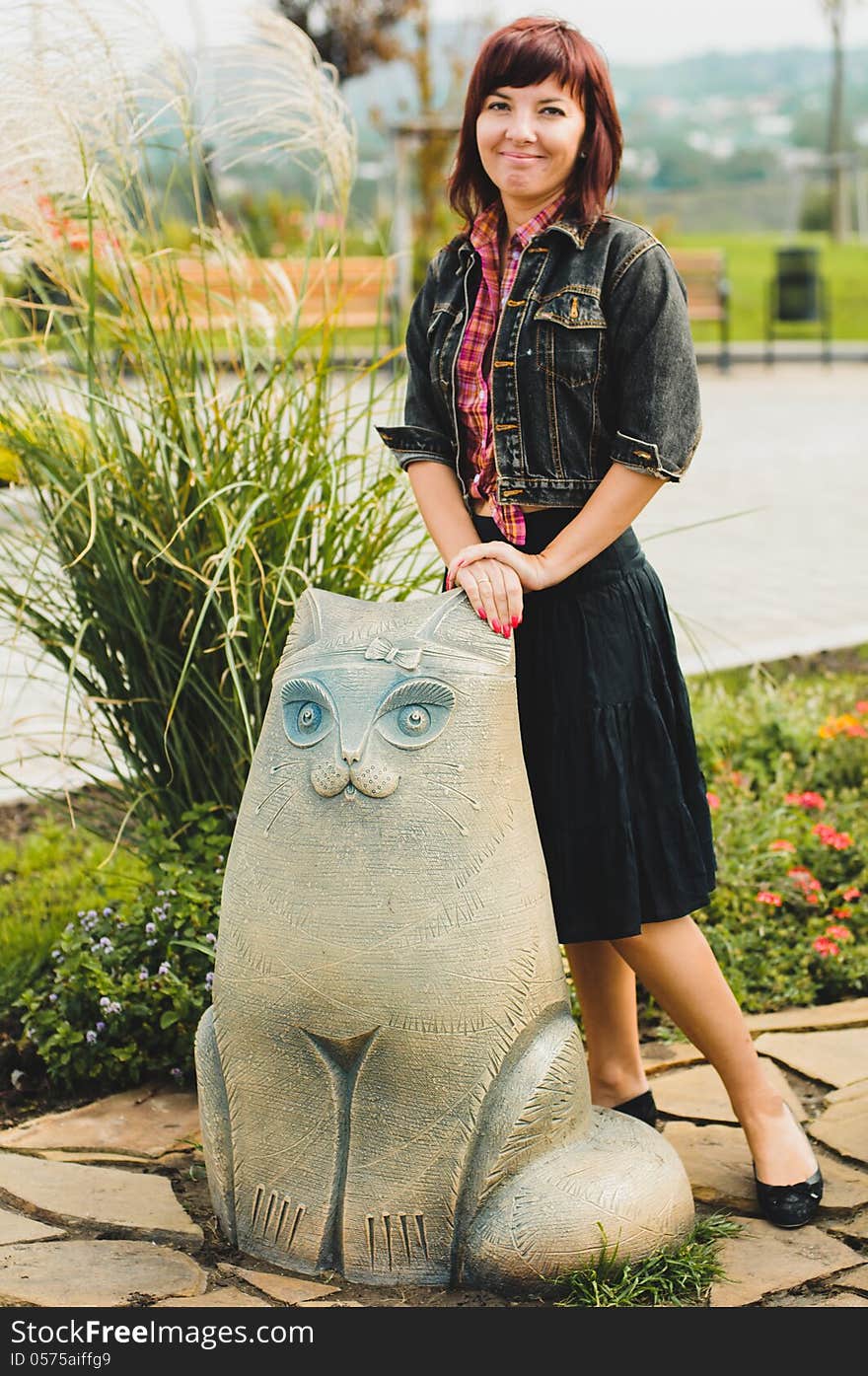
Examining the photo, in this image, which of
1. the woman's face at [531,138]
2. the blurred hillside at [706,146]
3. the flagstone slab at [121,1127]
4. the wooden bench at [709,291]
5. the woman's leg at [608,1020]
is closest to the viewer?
the woman's face at [531,138]

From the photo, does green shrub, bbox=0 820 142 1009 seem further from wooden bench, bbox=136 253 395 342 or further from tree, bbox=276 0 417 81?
tree, bbox=276 0 417 81

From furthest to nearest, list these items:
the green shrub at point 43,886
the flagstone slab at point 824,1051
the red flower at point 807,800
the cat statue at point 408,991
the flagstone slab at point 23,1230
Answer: the red flower at point 807,800 → the green shrub at point 43,886 → the flagstone slab at point 824,1051 → the flagstone slab at point 23,1230 → the cat statue at point 408,991

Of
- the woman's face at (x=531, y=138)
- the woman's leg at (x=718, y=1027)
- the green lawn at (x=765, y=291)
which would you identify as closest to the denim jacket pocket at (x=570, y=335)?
the woman's face at (x=531, y=138)

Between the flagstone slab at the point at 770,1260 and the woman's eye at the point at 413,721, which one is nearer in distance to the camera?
the woman's eye at the point at 413,721

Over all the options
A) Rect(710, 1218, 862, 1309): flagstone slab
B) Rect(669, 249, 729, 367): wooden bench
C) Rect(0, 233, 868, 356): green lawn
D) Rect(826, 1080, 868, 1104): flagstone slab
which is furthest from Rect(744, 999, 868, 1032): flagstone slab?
Rect(669, 249, 729, 367): wooden bench

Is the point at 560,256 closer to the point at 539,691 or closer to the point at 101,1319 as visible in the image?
the point at 539,691

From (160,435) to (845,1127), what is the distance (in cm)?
201

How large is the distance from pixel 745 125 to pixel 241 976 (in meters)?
142

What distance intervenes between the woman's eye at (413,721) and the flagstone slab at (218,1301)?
0.93 m

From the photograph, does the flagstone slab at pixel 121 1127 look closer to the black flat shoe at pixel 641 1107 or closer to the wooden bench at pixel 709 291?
the black flat shoe at pixel 641 1107

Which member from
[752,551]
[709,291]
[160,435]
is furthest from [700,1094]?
[709,291]

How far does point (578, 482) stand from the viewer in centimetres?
269

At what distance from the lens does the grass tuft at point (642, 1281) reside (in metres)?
2.48

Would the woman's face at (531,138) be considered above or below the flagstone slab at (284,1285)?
above
